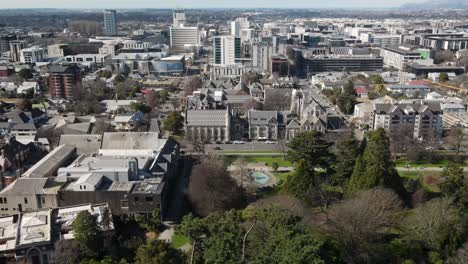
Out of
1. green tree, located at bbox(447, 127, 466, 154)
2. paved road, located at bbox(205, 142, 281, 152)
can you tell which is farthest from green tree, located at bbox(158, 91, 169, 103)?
green tree, located at bbox(447, 127, 466, 154)

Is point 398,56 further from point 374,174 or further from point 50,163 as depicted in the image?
point 50,163

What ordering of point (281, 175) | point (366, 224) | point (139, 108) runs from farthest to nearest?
point (139, 108) < point (281, 175) < point (366, 224)

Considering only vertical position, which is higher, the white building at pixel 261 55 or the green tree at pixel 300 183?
the white building at pixel 261 55

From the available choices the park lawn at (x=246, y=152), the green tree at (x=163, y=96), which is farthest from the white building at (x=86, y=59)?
the park lawn at (x=246, y=152)

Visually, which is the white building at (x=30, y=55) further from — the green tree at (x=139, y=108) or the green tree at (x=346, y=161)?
the green tree at (x=346, y=161)

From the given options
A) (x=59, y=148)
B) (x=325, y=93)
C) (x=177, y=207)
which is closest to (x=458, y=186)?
Answer: (x=177, y=207)

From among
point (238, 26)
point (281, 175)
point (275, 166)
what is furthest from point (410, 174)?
point (238, 26)

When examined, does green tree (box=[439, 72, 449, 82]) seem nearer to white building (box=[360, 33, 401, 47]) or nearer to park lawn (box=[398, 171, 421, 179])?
park lawn (box=[398, 171, 421, 179])
